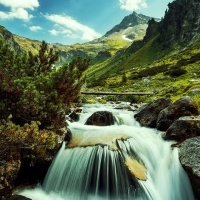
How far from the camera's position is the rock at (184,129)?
14.5 m

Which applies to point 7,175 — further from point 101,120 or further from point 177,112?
point 177,112

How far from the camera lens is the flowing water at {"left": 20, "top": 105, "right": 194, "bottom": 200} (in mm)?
11766

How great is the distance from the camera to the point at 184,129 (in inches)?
590

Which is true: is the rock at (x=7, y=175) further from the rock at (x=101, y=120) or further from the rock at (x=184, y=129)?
the rock at (x=101, y=120)

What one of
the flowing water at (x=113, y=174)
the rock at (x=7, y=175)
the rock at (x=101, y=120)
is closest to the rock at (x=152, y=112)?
the rock at (x=101, y=120)

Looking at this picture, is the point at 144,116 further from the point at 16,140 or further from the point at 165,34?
the point at 165,34

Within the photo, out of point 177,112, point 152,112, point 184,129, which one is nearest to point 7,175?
point 184,129

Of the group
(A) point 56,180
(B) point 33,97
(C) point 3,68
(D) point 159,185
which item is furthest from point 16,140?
(D) point 159,185

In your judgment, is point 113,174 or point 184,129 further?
point 184,129

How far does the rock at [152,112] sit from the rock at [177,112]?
177cm

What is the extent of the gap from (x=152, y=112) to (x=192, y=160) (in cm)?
1075

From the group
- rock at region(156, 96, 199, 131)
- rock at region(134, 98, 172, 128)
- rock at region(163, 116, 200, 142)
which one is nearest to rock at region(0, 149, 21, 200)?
rock at region(163, 116, 200, 142)

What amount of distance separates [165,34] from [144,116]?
464ft

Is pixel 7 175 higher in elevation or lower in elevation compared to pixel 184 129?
lower
